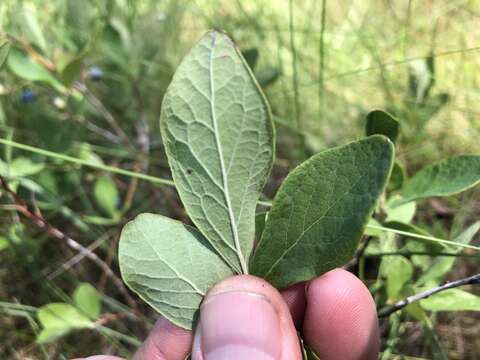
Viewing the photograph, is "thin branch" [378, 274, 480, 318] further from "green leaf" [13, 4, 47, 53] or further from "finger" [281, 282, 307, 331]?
"green leaf" [13, 4, 47, 53]

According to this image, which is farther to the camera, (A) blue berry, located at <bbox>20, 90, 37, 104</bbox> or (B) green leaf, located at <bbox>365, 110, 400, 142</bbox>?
(A) blue berry, located at <bbox>20, 90, 37, 104</bbox>

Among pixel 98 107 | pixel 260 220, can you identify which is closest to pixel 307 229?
pixel 260 220

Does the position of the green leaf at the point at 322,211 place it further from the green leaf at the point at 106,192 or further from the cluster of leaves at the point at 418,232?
the green leaf at the point at 106,192

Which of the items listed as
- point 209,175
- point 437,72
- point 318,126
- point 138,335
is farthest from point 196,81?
point 437,72

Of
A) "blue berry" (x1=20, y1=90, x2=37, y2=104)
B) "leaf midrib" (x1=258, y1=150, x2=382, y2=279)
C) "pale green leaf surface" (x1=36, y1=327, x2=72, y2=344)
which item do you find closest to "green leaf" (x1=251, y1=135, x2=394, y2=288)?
"leaf midrib" (x1=258, y1=150, x2=382, y2=279)

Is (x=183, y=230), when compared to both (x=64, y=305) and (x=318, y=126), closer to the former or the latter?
(x=64, y=305)
